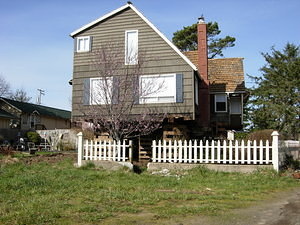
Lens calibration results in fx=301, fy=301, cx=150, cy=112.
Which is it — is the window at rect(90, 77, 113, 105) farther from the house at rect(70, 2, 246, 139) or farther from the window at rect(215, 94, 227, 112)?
the window at rect(215, 94, 227, 112)

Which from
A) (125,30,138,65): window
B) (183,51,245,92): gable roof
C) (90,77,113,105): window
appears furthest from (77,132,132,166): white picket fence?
(183,51,245,92): gable roof

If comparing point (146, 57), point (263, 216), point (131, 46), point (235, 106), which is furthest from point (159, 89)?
point (263, 216)

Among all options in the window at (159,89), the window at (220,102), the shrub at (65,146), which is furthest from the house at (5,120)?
the window at (220,102)

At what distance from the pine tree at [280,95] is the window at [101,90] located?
21123 millimetres

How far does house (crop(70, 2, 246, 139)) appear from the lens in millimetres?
15852

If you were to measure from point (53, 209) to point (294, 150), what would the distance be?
15.1 m

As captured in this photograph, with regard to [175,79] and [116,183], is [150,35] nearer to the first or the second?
[175,79]

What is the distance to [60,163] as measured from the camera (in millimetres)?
14188

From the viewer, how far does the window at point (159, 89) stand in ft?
52.5

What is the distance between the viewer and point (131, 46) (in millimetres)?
16859

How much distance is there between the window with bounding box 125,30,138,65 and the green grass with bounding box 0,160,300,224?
22.4 feet

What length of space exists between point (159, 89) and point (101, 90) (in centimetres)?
308

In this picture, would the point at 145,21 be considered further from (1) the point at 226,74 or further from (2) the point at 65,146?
(2) the point at 65,146

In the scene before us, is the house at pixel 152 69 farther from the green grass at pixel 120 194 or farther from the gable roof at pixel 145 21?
the green grass at pixel 120 194
